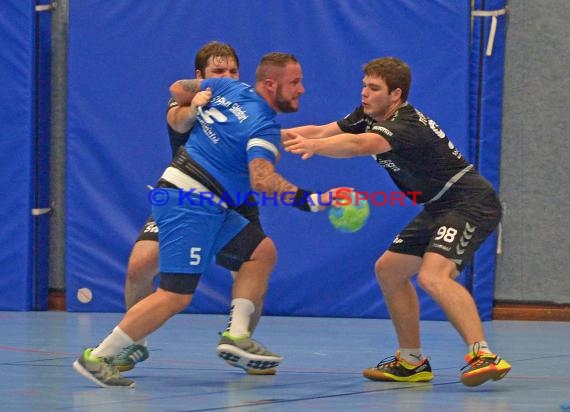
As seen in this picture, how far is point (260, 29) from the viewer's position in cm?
1141

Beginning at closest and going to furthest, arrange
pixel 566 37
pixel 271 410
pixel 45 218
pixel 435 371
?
1. pixel 271 410
2. pixel 435 371
3. pixel 566 37
4. pixel 45 218

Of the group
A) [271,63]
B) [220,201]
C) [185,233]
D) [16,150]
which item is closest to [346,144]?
[271,63]

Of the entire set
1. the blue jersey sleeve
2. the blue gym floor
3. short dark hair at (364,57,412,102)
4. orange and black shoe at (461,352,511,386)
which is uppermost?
short dark hair at (364,57,412,102)

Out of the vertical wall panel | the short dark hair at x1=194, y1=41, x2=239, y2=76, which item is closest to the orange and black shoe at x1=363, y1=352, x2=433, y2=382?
the short dark hair at x1=194, y1=41, x2=239, y2=76

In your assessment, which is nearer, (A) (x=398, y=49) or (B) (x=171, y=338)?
(B) (x=171, y=338)

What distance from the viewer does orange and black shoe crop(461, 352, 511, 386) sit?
636 cm

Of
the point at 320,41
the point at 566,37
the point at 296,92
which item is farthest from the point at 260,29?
the point at 296,92

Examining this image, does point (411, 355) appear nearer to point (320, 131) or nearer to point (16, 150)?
point (320, 131)

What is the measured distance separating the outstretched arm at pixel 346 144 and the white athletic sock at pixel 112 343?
50.7 inches

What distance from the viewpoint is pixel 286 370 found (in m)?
7.39

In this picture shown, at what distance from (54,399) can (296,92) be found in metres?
2.10

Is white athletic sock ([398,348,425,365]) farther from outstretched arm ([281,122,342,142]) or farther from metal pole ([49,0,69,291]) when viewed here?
metal pole ([49,0,69,291])

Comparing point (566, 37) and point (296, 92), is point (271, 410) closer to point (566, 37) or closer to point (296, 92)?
point (296, 92)

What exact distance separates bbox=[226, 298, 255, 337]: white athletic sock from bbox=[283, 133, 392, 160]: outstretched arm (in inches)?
37.2
